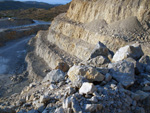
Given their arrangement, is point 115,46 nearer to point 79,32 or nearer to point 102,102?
point 79,32

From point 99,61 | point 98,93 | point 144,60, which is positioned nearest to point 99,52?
point 99,61

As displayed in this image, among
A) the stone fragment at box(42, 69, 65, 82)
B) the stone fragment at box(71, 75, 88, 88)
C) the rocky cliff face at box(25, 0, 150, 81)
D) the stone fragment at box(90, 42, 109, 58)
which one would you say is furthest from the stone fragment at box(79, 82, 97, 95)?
the rocky cliff face at box(25, 0, 150, 81)

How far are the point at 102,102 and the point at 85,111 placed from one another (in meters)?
0.55

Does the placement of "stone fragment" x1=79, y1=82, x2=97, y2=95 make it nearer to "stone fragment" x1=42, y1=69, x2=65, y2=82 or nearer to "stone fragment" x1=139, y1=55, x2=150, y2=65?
"stone fragment" x1=42, y1=69, x2=65, y2=82

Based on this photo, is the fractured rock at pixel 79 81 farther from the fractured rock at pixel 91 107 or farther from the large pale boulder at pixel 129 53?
the large pale boulder at pixel 129 53

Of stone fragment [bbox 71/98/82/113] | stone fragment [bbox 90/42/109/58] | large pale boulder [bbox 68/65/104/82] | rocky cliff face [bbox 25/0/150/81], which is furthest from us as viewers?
rocky cliff face [bbox 25/0/150/81]

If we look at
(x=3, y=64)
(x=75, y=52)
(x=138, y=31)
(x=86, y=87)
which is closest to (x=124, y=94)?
(x=86, y=87)

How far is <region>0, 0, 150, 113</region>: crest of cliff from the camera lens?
3.58 metres

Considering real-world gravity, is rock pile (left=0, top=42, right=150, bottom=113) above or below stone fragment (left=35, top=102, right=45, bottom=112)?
above

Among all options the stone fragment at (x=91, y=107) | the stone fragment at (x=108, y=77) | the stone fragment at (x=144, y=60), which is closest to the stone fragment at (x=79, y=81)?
the stone fragment at (x=108, y=77)

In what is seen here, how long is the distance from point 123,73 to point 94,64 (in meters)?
1.46

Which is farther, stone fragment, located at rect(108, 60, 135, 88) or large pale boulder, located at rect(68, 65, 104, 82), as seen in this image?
stone fragment, located at rect(108, 60, 135, 88)

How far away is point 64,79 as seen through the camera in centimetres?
495

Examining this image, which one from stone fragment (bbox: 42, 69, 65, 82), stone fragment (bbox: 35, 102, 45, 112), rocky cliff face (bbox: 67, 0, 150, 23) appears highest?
rocky cliff face (bbox: 67, 0, 150, 23)
